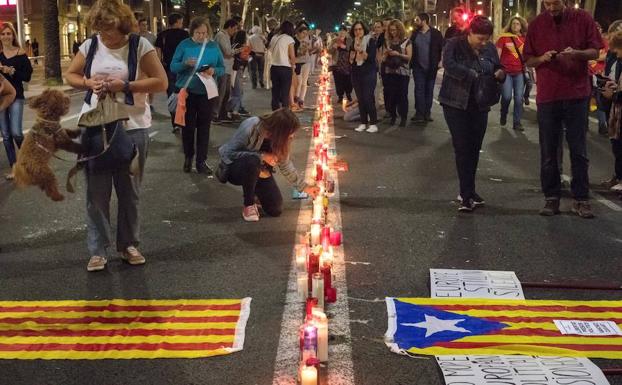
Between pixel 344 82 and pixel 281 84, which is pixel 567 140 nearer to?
pixel 281 84

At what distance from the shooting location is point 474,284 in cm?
554

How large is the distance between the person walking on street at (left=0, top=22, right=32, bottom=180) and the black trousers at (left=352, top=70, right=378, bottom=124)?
612cm

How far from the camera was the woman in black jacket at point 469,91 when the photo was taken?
7.75 metres

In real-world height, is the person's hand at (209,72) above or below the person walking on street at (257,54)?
above

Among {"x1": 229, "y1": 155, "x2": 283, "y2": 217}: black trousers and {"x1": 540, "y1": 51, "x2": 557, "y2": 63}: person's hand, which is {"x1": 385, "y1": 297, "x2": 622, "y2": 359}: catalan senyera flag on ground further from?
{"x1": 540, "y1": 51, "x2": 557, "y2": 63}: person's hand

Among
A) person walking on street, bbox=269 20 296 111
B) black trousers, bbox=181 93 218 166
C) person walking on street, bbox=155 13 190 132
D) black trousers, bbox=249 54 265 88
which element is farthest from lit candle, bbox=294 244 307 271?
black trousers, bbox=249 54 265 88

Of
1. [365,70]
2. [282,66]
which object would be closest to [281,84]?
[282,66]

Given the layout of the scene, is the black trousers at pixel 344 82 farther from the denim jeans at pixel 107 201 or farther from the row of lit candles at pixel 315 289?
the denim jeans at pixel 107 201

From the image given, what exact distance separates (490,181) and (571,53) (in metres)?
2.55

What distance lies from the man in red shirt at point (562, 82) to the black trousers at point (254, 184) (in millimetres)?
2566

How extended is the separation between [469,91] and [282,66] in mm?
7983

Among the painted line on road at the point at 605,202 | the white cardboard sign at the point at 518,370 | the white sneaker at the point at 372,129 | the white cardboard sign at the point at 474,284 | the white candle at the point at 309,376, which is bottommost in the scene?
the white sneaker at the point at 372,129

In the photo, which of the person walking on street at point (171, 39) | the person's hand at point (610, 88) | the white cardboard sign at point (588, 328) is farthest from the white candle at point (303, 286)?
the person walking on street at point (171, 39)

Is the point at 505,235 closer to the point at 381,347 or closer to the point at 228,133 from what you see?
the point at 381,347
